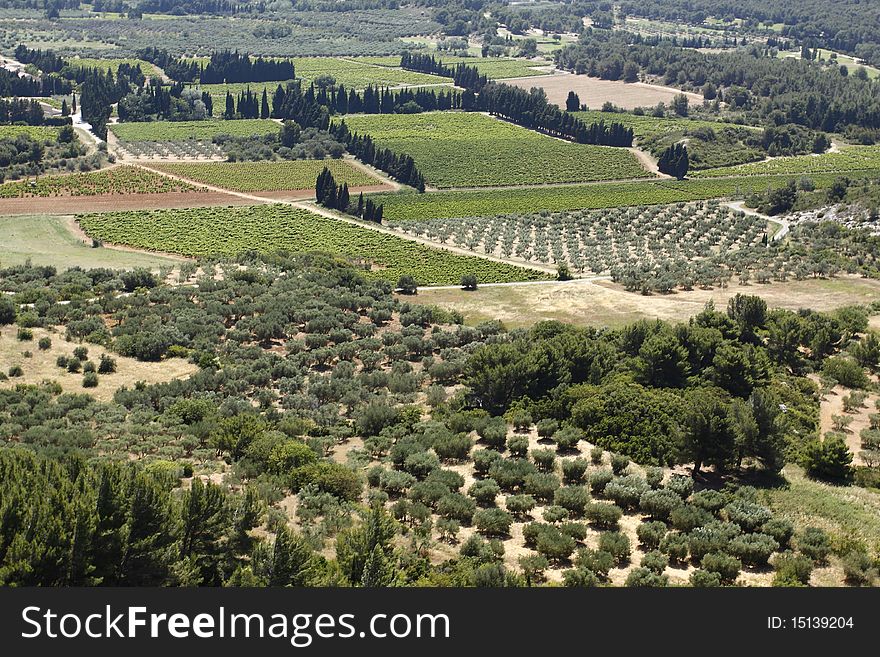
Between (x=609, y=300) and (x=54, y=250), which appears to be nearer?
(x=609, y=300)

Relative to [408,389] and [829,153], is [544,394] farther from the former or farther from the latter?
[829,153]

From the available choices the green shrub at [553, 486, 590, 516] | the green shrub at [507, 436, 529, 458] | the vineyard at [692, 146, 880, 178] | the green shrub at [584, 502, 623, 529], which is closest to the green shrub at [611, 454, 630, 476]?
the green shrub at [553, 486, 590, 516]

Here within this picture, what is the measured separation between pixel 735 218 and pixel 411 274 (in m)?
48.1

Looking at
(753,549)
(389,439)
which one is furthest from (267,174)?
(753,549)

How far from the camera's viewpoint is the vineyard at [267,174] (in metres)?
133

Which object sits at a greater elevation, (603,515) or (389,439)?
(603,515)

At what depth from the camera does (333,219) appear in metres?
119

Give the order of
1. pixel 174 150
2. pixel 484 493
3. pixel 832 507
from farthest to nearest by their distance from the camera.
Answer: pixel 174 150
pixel 484 493
pixel 832 507

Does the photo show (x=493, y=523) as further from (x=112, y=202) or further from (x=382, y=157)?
(x=382, y=157)

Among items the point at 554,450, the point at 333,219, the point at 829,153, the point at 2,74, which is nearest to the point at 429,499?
the point at 554,450

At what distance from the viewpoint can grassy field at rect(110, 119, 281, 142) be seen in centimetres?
15725

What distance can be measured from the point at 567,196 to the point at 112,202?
184ft

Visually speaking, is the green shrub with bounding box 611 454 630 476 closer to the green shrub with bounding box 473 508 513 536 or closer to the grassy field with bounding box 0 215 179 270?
the green shrub with bounding box 473 508 513 536

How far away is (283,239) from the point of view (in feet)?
354
